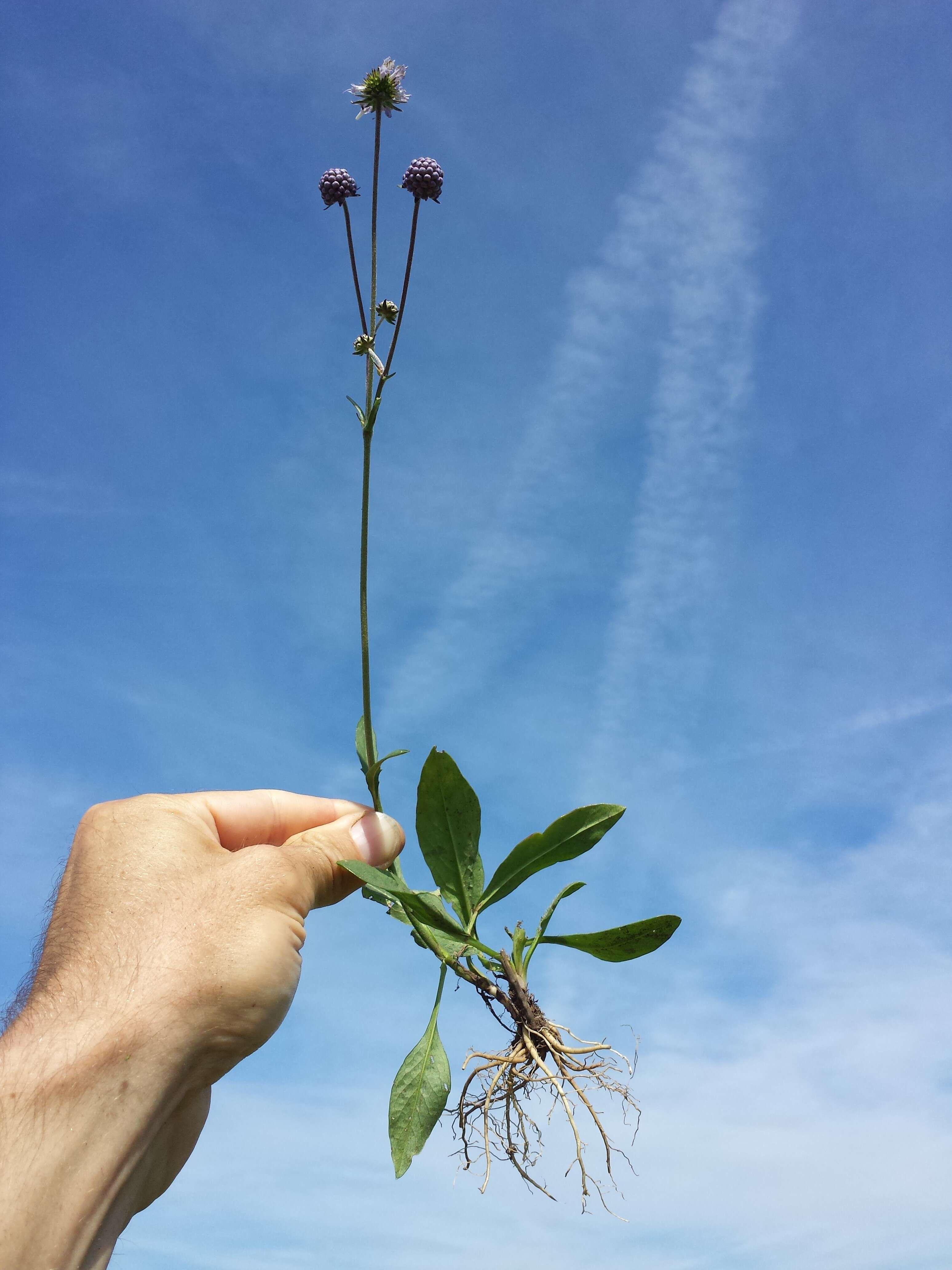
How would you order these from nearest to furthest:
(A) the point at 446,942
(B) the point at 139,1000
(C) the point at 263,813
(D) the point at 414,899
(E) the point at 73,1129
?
(E) the point at 73,1129, (B) the point at 139,1000, (D) the point at 414,899, (A) the point at 446,942, (C) the point at 263,813

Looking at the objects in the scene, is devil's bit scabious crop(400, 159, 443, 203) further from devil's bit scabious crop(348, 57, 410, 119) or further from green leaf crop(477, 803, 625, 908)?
green leaf crop(477, 803, 625, 908)

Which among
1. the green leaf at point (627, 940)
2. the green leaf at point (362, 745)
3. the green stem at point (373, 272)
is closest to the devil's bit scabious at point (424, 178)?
the green stem at point (373, 272)

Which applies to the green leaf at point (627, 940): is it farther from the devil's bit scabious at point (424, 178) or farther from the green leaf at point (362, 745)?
the devil's bit scabious at point (424, 178)

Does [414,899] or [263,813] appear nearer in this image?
[414,899]

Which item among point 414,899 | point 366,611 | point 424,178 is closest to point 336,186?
point 424,178

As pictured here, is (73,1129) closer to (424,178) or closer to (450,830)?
(450,830)

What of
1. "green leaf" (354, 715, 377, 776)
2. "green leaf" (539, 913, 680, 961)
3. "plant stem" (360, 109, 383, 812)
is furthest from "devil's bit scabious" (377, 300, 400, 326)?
→ "green leaf" (539, 913, 680, 961)

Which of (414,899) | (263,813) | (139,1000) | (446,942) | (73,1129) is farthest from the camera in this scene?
(263,813)
